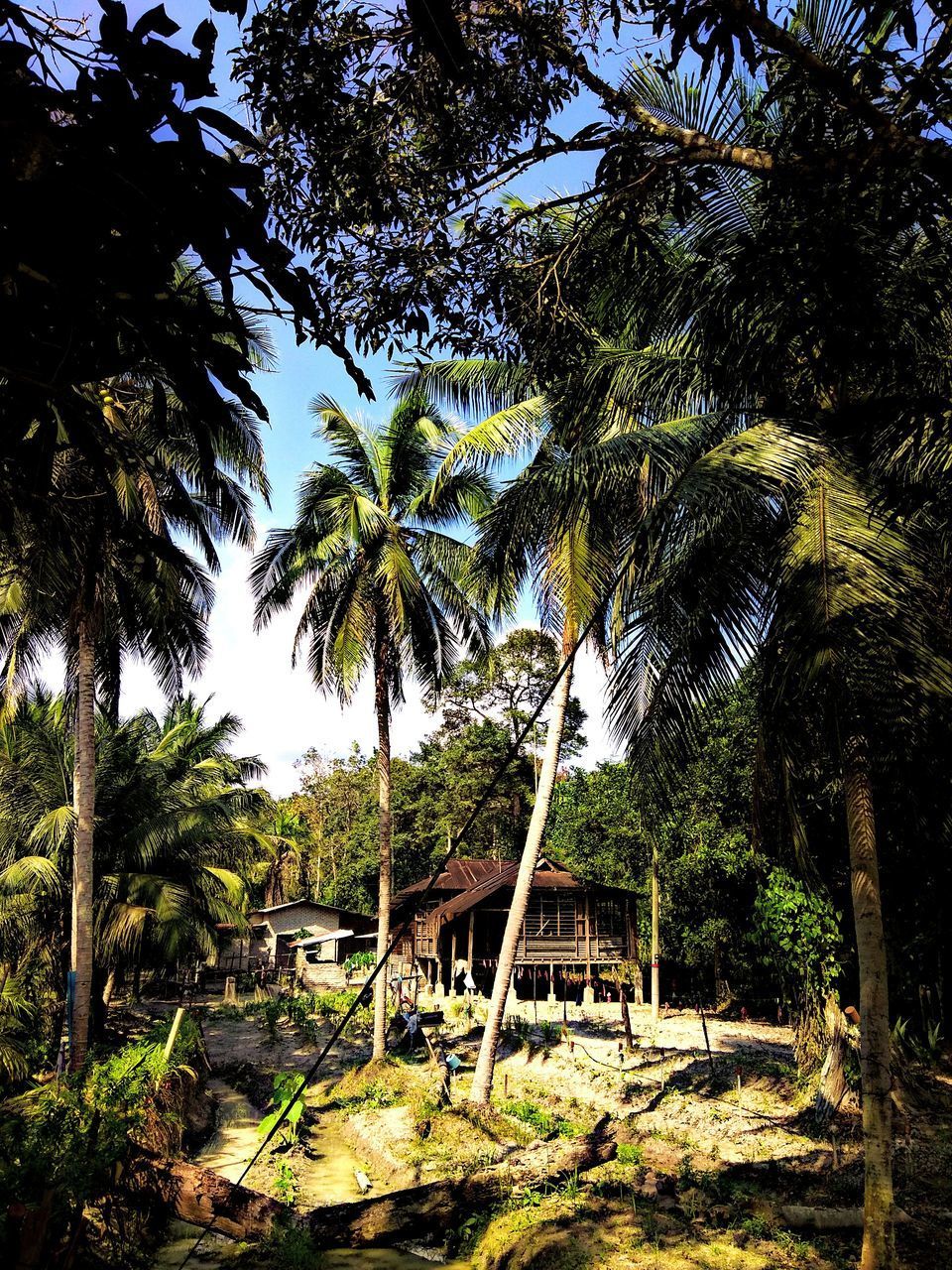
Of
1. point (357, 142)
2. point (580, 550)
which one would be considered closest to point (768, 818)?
point (580, 550)

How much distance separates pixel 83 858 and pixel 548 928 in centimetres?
1968

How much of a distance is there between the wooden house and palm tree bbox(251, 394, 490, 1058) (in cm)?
1007

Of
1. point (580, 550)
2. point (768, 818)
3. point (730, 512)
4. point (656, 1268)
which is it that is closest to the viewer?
point (730, 512)

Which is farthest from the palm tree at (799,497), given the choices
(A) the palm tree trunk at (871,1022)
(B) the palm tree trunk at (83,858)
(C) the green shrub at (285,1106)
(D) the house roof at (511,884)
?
(D) the house roof at (511,884)

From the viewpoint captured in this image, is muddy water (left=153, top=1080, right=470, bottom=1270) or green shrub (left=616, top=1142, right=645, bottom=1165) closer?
muddy water (left=153, top=1080, right=470, bottom=1270)

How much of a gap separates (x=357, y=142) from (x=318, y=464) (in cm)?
1385

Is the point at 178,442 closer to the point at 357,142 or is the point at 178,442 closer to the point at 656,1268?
the point at 357,142

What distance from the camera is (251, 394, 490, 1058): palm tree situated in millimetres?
17781

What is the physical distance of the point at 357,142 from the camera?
4.73 meters

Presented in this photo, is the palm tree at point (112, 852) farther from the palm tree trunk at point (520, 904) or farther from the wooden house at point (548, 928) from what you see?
the wooden house at point (548, 928)

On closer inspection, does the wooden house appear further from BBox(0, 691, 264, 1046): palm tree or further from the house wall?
BBox(0, 691, 264, 1046): palm tree

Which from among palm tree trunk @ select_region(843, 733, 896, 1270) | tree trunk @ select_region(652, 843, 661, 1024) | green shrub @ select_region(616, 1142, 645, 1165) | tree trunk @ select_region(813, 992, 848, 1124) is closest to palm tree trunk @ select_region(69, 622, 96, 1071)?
green shrub @ select_region(616, 1142, 645, 1165)

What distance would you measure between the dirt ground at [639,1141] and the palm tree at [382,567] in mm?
3113

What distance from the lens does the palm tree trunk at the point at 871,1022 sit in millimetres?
6457
